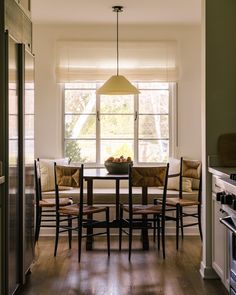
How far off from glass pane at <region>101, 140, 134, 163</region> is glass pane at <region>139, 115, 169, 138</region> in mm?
219

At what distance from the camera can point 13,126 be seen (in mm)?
3590

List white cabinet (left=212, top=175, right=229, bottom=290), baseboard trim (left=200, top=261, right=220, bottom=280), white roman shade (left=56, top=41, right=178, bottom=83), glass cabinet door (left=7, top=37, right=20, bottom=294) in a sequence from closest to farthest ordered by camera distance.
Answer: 1. glass cabinet door (left=7, top=37, right=20, bottom=294)
2. white cabinet (left=212, top=175, right=229, bottom=290)
3. baseboard trim (left=200, top=261, right=220, bottom=280)
4. white roman shade (left=56, top=41, right=178, bottom=83)

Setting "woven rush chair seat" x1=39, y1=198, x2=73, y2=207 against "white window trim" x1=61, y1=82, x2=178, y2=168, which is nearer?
"woven rush chair seat" x1=39, y1=198, x2=73, y2=207

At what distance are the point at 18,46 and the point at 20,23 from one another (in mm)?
279

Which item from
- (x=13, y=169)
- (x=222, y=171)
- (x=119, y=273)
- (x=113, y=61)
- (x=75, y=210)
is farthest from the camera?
(x=113, y=61)

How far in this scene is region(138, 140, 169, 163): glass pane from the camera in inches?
271

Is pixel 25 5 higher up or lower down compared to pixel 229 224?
higher up

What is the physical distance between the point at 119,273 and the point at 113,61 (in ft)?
10.6

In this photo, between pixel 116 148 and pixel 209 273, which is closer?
pixel 209 273

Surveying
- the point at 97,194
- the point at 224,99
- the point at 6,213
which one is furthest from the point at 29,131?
the point at 97,194

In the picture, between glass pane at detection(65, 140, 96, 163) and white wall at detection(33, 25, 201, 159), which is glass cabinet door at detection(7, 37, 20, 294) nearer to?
white wall at detection(33, 25, 201, 159)

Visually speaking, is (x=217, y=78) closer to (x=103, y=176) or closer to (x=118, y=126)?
(x=103, y=176)

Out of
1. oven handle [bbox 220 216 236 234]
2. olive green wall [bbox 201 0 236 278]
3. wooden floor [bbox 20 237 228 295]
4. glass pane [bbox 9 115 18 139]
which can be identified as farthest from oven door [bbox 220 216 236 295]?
glass pane [bbox 9 115 18 139]

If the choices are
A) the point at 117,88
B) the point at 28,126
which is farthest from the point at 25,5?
the point at 117,88
